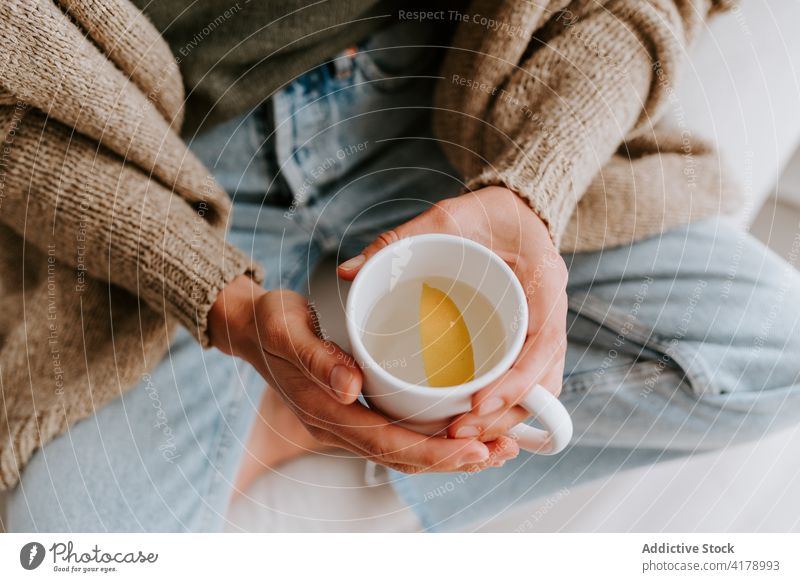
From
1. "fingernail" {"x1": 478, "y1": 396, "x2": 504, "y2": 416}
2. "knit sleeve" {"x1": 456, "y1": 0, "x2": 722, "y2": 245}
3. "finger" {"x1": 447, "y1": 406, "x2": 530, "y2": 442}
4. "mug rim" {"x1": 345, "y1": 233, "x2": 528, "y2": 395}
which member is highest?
"knit sleeve" {"x1": 456, "y1": 0, "x2": 722, "y2": 245}

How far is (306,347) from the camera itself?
0.22 meters

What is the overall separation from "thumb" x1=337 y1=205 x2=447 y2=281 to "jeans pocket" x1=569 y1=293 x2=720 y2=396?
106 mm

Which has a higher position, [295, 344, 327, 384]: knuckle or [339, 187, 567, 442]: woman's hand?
[339, 187, 567, 442]: woman's hand

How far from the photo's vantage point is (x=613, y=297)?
0.30m

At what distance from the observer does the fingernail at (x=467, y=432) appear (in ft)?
0.66

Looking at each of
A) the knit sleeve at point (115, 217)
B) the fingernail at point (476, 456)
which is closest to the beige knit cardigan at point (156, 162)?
the knit sleeve at point (115, 217)

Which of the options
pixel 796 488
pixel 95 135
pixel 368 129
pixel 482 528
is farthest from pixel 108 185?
pixel 796 488

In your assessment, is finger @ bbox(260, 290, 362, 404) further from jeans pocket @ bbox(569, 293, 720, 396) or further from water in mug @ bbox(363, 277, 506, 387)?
jeans pocket @ bbox(569, 293, 720, 396)

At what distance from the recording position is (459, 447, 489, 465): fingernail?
21cm

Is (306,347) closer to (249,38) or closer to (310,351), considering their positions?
(310,351)

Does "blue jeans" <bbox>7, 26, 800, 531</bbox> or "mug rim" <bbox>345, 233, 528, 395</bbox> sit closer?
"mug rim" <bbox>345, 233, 528, 395</bbox>

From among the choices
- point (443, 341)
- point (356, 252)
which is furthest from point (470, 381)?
point (356, 252)

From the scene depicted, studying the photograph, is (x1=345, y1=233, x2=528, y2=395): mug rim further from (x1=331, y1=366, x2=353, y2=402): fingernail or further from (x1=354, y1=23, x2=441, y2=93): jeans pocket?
(x1=354, y1=23, x2=441, y2=93): jeans pocket

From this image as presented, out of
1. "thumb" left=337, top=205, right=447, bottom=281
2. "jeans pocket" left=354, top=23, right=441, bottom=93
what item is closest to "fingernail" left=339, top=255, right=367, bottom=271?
"thumb" left=337, top=205, right=447, bottom=281
